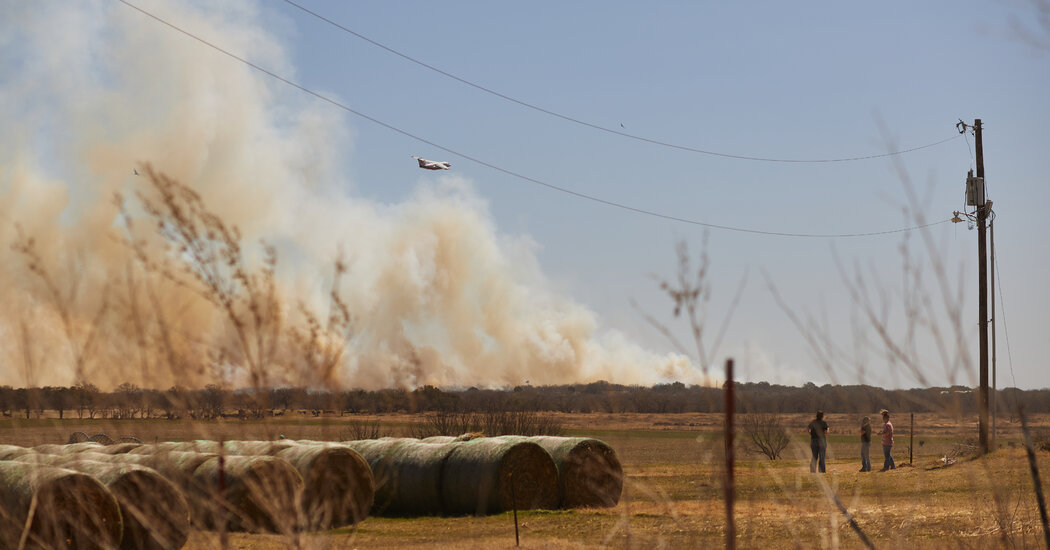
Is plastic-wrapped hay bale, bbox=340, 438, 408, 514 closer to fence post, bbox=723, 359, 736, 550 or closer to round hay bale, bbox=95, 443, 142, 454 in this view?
round hay bale, bbox=95, 443, 142, 454

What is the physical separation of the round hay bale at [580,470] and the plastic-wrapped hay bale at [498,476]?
0.94 feet

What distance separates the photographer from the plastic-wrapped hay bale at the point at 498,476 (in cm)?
2100

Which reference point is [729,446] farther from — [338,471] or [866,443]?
[866,443]

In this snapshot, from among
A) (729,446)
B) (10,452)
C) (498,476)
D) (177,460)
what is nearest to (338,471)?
(498,476)

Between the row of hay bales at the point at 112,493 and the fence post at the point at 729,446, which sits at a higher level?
the fence post at the point at 729,446

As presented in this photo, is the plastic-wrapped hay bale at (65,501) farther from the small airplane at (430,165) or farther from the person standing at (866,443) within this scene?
the person standing at (866,443)

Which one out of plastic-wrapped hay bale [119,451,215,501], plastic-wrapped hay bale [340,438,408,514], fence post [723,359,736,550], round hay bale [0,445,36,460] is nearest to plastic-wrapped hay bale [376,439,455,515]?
plastic-wrapped hay bale [340,438,408,514]

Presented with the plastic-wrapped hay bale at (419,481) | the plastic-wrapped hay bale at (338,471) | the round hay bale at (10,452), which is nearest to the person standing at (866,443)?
the plastic-wrapped hay bale at (419,481)

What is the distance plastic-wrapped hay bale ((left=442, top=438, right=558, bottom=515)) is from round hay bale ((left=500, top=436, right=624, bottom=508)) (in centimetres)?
29

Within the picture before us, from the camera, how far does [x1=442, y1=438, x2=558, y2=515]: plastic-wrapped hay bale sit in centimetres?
2100

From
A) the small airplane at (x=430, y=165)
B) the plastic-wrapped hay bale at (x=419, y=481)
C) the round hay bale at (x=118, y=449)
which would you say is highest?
the small airplane at (x=430, y=165)

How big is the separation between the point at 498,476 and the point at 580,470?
7.64 ft

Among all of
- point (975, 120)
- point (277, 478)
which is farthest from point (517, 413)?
point (277, 478)

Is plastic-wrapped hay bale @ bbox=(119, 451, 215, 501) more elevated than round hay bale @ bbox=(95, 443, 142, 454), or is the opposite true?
plastic-wrapped hay bale @ bbox=(119, 451, 215, 501)
